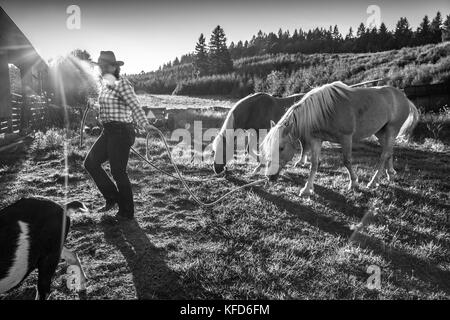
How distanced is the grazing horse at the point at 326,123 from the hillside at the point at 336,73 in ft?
18.1

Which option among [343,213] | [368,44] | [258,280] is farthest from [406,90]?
[368,44]

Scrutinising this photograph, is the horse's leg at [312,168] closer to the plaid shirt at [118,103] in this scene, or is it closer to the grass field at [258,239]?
the grass field at [258,239]

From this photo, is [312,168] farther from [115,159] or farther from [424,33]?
[424,33]

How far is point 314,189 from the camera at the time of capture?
6121 mm

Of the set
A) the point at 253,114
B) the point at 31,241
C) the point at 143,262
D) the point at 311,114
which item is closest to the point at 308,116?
the point at 311,114

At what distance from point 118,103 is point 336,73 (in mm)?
31785

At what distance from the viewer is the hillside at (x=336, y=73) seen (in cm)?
1895

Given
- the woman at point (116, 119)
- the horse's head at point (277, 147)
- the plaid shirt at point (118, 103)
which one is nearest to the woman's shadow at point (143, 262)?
the woman at point (116, 119)

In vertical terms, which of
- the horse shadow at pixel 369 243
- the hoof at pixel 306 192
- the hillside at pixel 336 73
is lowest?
the horse shadow at pixel 369 243

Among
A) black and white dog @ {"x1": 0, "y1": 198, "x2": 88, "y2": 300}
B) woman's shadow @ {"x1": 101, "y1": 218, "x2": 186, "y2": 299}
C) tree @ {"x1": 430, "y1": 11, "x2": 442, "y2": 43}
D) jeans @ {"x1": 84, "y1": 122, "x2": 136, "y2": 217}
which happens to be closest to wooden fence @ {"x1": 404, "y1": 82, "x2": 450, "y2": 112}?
jeans @ {"x1": 84, "y1": 122, "x2": 136, "y2": 217}

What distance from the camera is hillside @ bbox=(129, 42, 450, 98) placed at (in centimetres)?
1895

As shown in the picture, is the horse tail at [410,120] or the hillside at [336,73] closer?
the horse tail at [410,120]

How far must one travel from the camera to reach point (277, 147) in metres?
5.64
